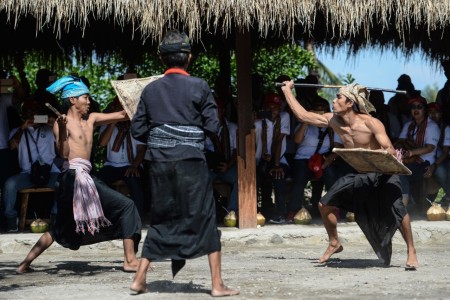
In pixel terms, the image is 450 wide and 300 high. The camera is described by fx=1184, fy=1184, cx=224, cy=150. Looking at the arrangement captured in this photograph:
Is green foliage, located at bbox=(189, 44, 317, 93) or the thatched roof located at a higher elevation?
the thatched roof

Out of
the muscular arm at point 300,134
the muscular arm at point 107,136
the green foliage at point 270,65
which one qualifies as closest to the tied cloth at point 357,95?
the muscular arm at point 300,134

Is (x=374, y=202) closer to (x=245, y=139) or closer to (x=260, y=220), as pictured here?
(x=245, y=139)

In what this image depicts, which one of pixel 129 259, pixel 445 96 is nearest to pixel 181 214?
pixel 129 259

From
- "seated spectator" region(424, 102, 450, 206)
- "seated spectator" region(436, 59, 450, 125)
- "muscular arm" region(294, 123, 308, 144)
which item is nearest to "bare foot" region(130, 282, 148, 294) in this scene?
"muscular arm" region(294, 123, 308, 144)

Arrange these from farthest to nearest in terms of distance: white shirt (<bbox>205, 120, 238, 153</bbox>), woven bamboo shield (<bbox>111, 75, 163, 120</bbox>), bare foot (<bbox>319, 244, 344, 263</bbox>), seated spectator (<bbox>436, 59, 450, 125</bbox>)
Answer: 1. seated spectator (<bbox>436, 59, 450, 125</bbox>)
2. white shirt (<bbox>205, 120, 238, 153</bbox>)
3. bare foot (<bbox>319, 244, 344, 263</bbox>)
4. woven bamboo shield (<bbox>111, 75, 163, 120</bbox>)

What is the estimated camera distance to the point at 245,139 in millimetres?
12984

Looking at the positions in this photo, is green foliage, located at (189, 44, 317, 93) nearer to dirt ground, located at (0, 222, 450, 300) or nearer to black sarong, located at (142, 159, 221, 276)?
dirt ground, located at (0, 222, 450, 300)

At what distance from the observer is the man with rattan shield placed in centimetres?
846

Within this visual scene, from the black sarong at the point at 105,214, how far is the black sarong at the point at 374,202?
1721mm

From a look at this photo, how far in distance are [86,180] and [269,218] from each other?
14.6 ft

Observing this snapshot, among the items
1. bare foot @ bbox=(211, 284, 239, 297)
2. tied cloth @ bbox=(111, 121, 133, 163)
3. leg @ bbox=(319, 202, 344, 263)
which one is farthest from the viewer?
tied cloth @ bbox=(111, 121, 133, 163)

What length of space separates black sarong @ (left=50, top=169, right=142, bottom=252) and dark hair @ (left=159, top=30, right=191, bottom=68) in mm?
1947

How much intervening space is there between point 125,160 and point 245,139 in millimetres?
1490

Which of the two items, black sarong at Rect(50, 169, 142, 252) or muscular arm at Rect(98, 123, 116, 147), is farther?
muscular arm at Rect(98, 123, 116, 147)
